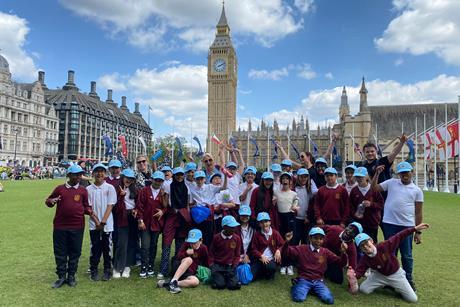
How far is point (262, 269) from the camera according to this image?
5879 mm

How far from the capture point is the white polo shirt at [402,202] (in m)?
5.41

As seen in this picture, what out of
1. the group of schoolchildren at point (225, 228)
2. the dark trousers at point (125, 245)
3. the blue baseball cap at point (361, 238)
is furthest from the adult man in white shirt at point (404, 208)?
the dark trousers at point (125, 245)

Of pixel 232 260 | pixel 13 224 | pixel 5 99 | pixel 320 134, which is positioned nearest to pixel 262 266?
pixel 232 260

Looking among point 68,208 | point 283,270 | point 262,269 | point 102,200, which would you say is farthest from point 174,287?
point 283,270

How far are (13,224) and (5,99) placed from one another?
57066 millimetres

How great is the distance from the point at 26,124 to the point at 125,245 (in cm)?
6695

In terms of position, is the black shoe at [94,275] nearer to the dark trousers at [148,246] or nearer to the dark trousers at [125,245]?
the dark trousers at [125,245]

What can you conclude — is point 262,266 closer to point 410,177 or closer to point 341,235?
point 341,235

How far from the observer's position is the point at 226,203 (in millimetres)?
6391

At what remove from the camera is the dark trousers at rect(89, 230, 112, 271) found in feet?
19.2

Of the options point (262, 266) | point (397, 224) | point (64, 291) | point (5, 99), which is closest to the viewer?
point (64, 291)

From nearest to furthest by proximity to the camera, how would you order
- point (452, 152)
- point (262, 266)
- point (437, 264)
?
1. point (262, 266)
2. point (437, 264)
3. point (452, 152)

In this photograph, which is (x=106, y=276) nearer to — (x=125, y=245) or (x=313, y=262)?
(x=125, y=245)

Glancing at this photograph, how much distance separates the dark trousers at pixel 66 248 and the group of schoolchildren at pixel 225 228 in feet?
0.05
